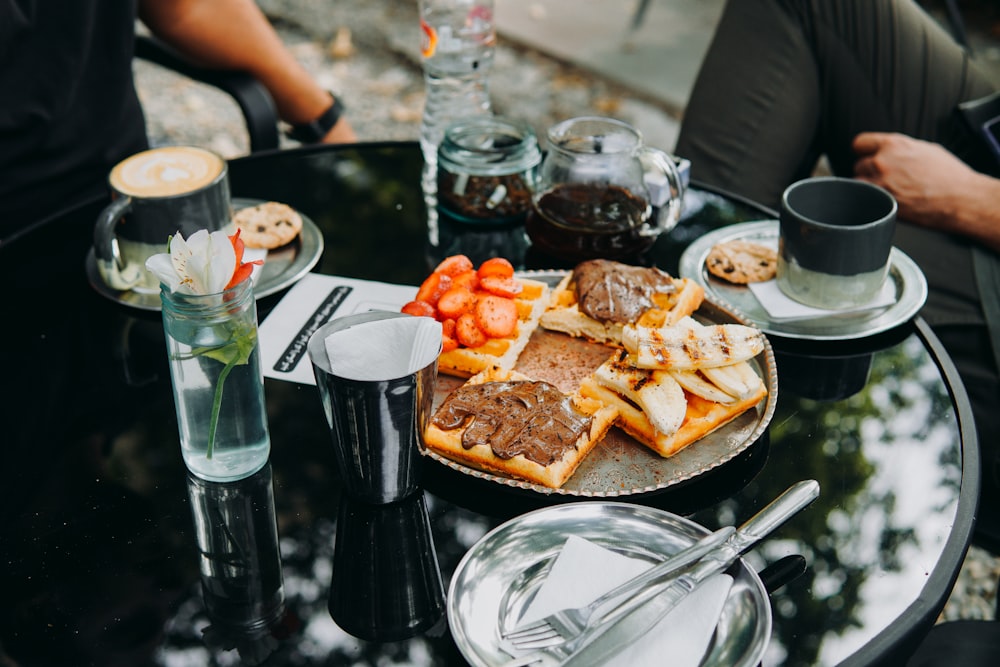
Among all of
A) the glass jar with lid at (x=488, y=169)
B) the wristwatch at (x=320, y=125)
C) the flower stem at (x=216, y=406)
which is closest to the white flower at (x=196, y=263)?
the flower stem at (x=216, y=406)

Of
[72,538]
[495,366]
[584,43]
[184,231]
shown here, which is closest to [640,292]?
[495,366]

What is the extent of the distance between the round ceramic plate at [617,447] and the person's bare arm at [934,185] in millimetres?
851

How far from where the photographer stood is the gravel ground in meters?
4.27

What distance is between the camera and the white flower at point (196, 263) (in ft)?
3.51

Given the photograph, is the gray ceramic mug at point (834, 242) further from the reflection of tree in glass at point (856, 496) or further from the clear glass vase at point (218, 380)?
the clear glass vase at point (218, 380)

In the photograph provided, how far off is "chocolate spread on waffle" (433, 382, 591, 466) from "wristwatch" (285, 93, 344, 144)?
1324mm

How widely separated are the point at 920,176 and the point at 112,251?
5.37ft

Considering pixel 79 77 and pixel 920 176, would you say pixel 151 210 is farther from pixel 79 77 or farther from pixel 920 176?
pixel 920 176

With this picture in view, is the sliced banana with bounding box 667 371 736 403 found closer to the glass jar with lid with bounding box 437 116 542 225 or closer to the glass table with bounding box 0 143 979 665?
the glass table with bounding box 0 143 979 665

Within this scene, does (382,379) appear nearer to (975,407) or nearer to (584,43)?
(975,407)

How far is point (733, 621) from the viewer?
40.3 inches

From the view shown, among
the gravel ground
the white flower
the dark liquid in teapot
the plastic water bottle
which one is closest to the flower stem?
the white flower

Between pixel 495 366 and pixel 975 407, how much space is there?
1010 millimetres

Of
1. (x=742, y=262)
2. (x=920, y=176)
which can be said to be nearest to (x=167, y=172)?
(x=742, y=262)
